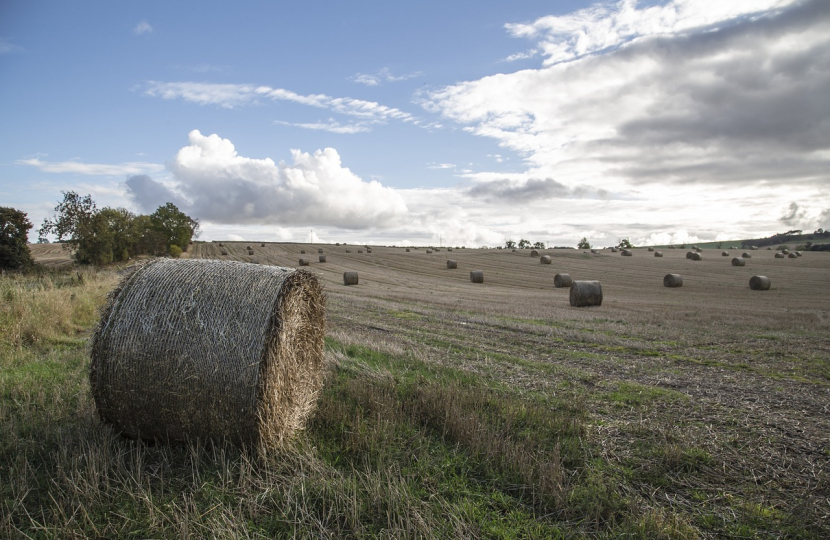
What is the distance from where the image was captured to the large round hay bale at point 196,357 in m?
4.95

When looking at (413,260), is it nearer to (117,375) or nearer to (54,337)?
(54,337)

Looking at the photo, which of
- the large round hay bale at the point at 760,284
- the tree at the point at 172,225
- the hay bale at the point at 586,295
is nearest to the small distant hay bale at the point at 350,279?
the hay bale at the point at 586,295

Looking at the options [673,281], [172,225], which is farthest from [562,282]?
[172,225]

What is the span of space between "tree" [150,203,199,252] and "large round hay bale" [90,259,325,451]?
74.8 meters

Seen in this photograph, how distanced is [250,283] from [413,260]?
45.8m

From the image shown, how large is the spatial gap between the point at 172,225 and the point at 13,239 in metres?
41.7

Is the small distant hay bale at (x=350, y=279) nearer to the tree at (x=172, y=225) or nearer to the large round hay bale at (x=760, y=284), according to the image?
the large round hay bale at (x=760, y=284)

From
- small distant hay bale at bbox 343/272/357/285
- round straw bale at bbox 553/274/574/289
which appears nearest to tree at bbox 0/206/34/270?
small distant hay bale at bbox 343/272/357/285

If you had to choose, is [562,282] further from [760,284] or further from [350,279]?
[350,279]

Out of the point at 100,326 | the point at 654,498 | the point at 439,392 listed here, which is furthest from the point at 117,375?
the point at 654,498

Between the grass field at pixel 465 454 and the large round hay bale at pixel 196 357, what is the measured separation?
27 cm

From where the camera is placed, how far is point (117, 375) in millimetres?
5070

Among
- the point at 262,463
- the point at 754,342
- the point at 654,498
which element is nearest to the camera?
the point at 654,498

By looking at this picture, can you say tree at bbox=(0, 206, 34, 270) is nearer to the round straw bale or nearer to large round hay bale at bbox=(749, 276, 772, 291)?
the round straw bale
